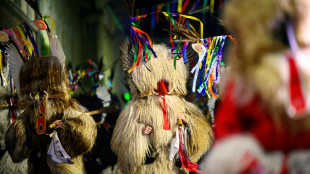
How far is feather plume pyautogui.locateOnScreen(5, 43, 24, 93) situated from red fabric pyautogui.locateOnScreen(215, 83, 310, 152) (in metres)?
1.87

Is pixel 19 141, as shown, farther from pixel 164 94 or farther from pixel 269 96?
pixel 269 96

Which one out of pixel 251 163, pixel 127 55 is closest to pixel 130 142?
pixel 127 55

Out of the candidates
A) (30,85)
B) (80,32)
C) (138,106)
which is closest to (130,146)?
(138,106)

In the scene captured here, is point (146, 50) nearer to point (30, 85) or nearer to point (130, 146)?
point (130, 146)

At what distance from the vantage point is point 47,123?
2480 mm

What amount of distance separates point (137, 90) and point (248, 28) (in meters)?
1.37

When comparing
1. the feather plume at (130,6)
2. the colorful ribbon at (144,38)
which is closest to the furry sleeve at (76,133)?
the colorful ribbon at (144,38)

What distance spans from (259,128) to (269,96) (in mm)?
109

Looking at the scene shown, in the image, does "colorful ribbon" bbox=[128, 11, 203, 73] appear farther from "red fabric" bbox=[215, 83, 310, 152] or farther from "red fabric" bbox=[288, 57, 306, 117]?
"red fabric" bbox=[288, 57, 306, 117]

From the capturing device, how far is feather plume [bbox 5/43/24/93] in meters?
2.60

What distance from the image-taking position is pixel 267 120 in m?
1.12

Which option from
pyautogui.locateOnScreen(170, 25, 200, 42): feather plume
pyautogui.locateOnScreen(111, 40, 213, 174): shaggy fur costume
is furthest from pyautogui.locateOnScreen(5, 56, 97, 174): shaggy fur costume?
pyautogui.locateOnScreen(170, 25, 200, 42): feather plume

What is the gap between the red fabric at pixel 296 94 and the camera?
3.47ft

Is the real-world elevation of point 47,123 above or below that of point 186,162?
A: above
